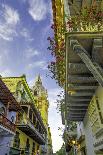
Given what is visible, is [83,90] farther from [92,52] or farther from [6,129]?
[6,129]

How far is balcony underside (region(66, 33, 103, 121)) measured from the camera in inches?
182

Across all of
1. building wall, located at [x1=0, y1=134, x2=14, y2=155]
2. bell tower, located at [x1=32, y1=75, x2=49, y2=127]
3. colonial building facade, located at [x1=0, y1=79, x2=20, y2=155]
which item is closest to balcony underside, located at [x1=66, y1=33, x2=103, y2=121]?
colonial building facade, located at [x1=0, y1=79, x2=20, y2=155]

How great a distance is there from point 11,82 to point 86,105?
20.1m

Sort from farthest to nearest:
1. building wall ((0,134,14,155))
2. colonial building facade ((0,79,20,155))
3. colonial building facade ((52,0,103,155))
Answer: building wall ((0,134,14,155)) < colonial building facade ((0,79,20,155)) < colonial building facade ((52,0,103,155))

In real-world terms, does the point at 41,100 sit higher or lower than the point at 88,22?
higher

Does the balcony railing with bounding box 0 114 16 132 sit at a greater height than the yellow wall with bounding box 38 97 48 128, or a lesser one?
lesser

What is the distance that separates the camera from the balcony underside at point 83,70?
463cm

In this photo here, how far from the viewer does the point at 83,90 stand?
718 centimetres

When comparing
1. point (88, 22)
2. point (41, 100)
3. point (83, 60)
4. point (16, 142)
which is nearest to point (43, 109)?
point (41, 100)

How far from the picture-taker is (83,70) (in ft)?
19.2

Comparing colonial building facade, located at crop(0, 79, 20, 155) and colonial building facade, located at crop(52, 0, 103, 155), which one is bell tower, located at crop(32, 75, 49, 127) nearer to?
colonial building facade, located at crop(0, 79, 20, 155)

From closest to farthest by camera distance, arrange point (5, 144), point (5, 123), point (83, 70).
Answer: point (83, 70) < point (5, 123) < point (5, 144)

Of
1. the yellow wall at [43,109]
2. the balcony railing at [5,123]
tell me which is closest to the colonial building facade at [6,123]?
the balcony railing at [5,123]

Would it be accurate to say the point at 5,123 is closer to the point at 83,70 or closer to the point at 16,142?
the point at 16,142
